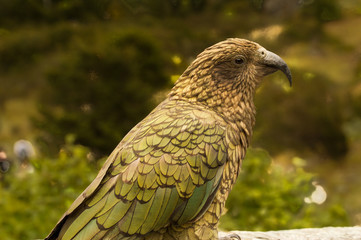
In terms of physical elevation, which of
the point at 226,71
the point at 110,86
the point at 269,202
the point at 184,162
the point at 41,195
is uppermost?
the point at 110,86

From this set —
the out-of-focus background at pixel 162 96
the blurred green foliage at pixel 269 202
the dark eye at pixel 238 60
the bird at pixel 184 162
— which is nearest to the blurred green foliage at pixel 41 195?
the out-of-focus background at pixel 162 96

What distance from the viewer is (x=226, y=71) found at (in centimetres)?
263

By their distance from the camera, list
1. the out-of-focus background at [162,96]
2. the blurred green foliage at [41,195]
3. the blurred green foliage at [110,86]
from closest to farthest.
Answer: the blurred green foliage at [41,195]
the out-of-focus background at [162,96]
the blurred green foliage at [110,86]

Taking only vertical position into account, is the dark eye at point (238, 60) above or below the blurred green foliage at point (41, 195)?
above

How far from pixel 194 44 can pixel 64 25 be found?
276cm

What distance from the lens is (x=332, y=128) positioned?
26.0 feet

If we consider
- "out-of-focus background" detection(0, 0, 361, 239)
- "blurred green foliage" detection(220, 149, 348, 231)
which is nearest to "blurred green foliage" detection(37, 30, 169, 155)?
"out-of-focus background" detection(0, 0, 361, 239)

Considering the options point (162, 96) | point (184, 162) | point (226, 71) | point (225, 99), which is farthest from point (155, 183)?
point (162, 96)

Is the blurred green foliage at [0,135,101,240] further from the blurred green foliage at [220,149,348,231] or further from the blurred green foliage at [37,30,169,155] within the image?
the blurred green foliage at [220,149,348,231]

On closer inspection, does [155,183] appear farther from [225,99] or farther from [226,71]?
[226,71]

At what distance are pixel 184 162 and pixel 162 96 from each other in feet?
12.0

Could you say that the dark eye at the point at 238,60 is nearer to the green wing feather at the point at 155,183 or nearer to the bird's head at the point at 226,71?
the bird's head at the point at 226,71

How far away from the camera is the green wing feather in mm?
2330

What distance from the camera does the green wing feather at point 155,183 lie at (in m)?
2.33
